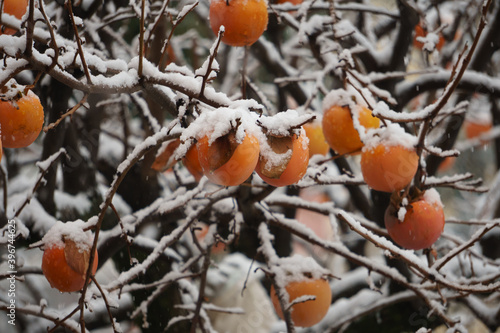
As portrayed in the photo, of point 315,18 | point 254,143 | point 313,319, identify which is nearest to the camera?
point 254,143

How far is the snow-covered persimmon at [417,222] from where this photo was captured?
43.7 inches

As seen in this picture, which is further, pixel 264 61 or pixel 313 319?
pixel 264 61

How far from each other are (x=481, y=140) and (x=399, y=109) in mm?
1265

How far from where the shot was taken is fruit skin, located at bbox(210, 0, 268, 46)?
1146 mm

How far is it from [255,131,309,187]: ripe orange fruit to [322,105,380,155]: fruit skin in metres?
0.42

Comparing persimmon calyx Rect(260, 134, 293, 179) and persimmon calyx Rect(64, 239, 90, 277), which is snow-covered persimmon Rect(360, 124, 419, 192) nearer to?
persimmon calyx Rect(260, 134, 293, 179)

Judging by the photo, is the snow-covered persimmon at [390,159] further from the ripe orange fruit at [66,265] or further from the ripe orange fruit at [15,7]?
the ripe orange fruit at [15,7]

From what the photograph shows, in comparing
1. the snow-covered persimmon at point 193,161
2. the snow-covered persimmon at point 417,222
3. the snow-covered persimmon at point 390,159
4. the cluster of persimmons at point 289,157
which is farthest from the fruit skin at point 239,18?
the snow-covered persimmon at point 417,222

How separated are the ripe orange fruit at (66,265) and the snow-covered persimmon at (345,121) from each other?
679 mm

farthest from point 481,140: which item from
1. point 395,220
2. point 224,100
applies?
point 224,100

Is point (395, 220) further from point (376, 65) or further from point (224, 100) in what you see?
point (376, 65)

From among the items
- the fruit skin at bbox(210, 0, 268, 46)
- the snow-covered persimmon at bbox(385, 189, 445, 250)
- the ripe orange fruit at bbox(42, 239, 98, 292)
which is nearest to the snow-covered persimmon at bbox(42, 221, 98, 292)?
the ripe orange fruit at bbox(42, 239, 98, 292)

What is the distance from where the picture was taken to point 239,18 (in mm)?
1146

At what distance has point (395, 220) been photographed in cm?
114
